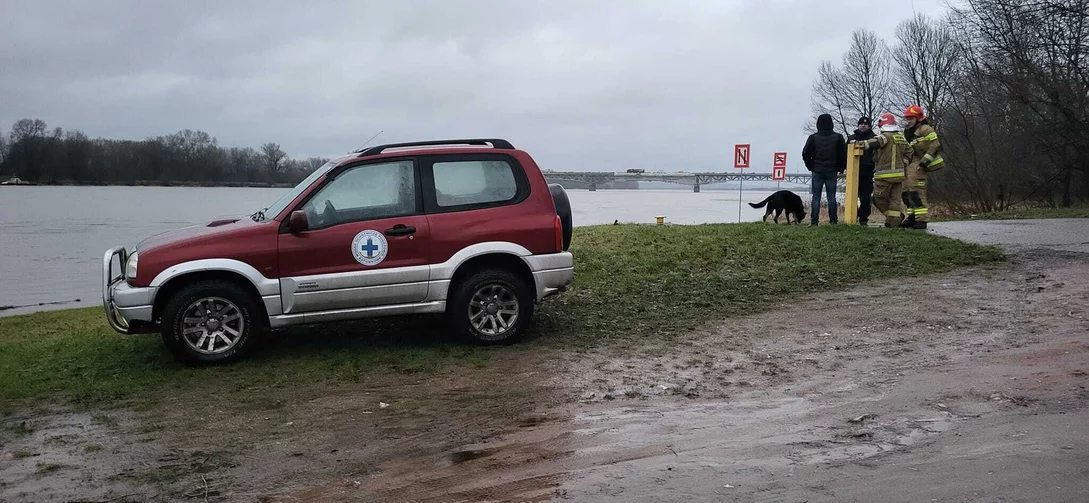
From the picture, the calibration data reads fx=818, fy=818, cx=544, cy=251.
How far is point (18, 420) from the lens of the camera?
5.75m

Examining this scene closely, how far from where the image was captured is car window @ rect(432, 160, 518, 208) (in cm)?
752

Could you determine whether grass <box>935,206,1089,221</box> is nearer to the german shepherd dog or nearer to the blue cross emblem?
the german shepherd dog

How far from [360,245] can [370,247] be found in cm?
9

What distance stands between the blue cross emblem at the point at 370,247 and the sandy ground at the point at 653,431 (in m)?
1.17

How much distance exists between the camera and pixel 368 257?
7141 mm

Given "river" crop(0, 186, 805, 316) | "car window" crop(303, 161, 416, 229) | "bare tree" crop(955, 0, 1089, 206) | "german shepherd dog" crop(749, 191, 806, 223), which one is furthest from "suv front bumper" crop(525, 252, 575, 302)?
"bare tree" crop(955, 0, 1089, 206)

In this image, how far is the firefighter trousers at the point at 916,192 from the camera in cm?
1312

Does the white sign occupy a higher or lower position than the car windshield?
lower

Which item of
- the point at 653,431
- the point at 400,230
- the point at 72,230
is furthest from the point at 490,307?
the point at 72,230

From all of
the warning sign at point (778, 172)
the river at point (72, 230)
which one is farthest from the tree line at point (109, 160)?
the warning sign at point (778, 172)

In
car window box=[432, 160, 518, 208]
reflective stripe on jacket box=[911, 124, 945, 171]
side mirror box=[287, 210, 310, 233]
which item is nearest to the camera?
side mirror box=[287, 210, 310, 233]

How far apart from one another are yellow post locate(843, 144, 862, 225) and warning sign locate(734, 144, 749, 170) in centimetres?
1091

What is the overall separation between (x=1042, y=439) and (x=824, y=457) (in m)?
1.20

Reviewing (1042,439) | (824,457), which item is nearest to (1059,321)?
(1042,439)
